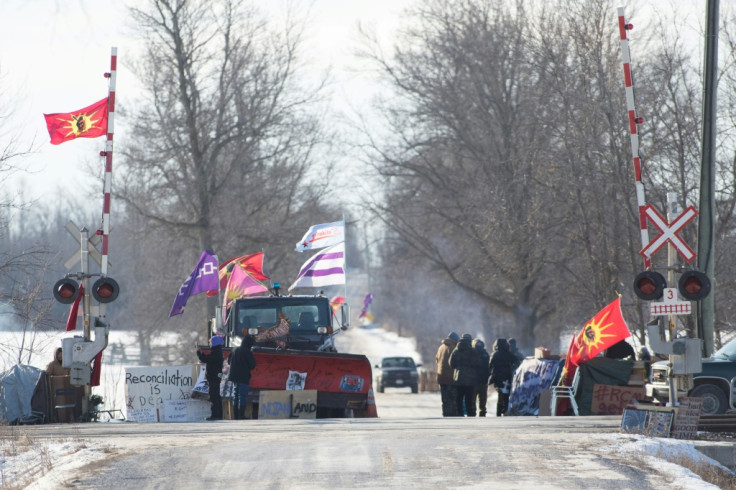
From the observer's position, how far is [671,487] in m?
9.16

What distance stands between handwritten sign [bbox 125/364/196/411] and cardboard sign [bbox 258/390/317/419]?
66.0 inches

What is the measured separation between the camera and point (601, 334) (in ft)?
57.7

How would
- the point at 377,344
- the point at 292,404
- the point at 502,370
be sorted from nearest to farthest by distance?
1. the point at 292,404
2. the point at 502,370
3. the point at 377,344

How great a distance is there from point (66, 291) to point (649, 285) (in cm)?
850

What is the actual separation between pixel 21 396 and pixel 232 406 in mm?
3475

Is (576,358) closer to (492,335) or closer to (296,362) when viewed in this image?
(296,362)

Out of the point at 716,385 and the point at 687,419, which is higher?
the point at 716,385

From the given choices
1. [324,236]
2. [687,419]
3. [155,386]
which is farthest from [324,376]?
[687,419]

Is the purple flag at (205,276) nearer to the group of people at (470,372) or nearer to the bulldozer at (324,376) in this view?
the bulldozer at (324,376)

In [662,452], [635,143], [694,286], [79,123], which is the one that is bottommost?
[662,452]

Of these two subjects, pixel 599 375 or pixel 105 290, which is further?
pixel 599 375

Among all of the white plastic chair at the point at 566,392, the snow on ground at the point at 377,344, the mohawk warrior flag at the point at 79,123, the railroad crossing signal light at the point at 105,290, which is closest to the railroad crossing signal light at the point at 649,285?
the white plastic chair at the point at 566,392

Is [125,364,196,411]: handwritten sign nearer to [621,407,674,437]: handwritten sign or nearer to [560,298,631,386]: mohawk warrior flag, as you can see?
[560,298,631,386]: mohawk warrior flag

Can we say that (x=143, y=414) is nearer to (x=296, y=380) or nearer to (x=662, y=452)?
(x=296, y=380)
